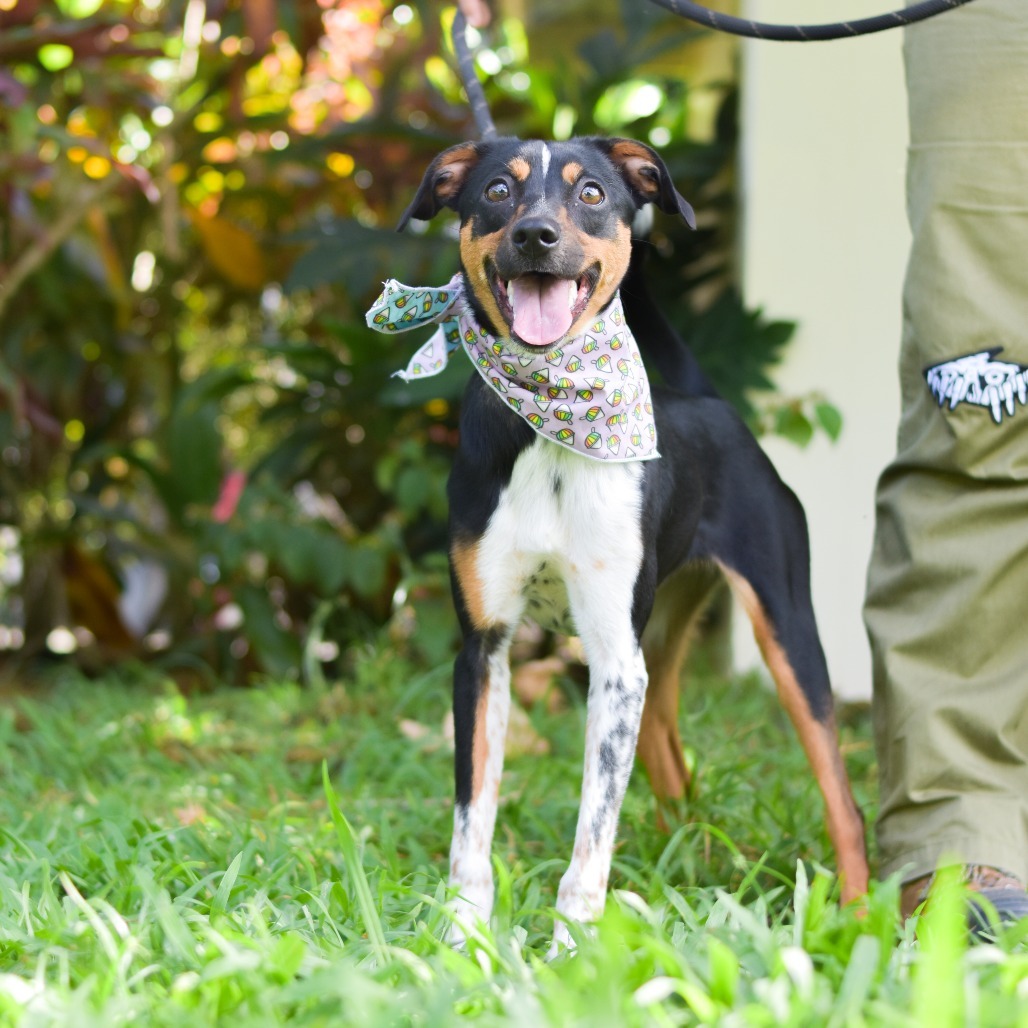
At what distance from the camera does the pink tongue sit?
88.4 inches

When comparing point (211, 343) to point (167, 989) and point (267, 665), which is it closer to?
point (267, 665)

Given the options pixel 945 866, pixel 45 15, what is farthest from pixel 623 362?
pixel 45 15

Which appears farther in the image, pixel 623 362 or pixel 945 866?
pixel 623 362

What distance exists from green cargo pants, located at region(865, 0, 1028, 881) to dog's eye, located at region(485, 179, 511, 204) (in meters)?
0.87

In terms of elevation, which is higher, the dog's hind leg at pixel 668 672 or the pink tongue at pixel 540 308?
the pink tongue at pixel 540 308

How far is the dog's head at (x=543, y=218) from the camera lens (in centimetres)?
223

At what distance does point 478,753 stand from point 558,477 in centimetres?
51

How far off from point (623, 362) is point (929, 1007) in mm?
1283

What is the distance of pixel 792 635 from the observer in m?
2.69

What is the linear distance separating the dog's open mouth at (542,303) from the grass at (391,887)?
838mm

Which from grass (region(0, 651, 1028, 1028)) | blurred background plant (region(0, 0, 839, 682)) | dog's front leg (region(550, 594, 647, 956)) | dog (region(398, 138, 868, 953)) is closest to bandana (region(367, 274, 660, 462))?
dog (region(398, 138, 868, 953))

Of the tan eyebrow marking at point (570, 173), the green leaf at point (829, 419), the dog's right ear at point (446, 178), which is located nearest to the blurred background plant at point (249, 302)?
the green leaf at point (829, 419)

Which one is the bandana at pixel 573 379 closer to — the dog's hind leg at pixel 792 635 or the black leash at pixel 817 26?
the dog's hind leg at pixel 792 635

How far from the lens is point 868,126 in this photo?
4.39 metres
